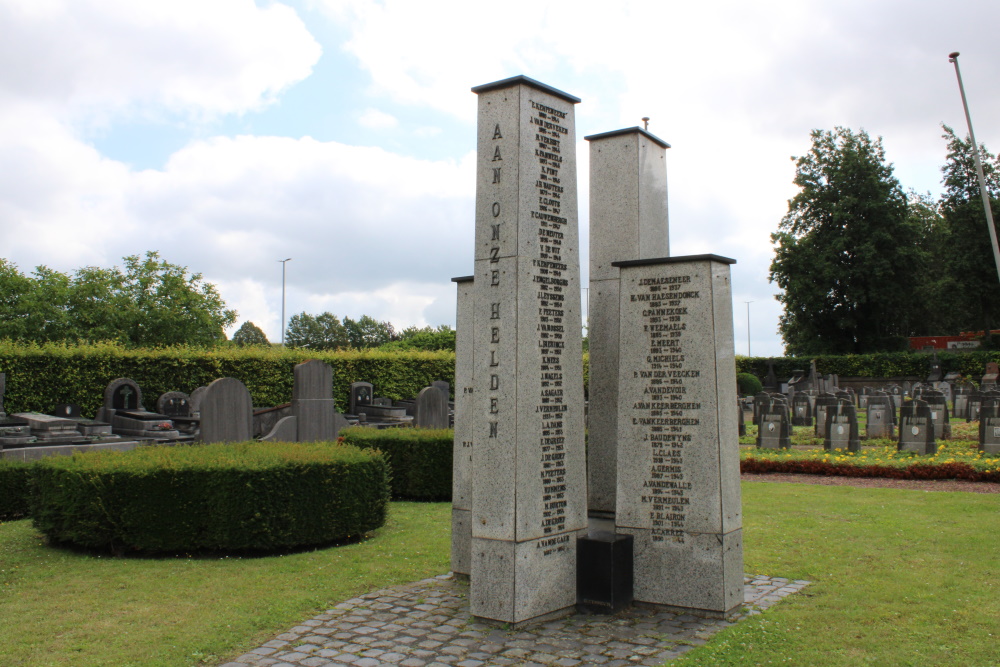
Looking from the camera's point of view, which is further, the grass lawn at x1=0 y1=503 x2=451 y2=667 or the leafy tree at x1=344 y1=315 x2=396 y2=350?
the leafy tree at x1=344 y1=315 x2=396 y2=350

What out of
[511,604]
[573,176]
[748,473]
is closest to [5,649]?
[511,604]

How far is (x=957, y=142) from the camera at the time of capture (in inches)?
1924

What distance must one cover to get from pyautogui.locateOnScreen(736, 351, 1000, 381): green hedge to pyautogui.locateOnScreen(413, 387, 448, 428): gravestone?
33.9 metres

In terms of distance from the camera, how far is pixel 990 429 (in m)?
15.8

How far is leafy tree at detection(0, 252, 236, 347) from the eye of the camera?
3938 cm

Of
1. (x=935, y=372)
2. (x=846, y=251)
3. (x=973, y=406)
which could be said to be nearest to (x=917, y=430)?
(x=973, y=406)

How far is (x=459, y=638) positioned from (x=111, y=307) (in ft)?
136

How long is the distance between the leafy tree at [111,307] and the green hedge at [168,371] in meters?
19.2

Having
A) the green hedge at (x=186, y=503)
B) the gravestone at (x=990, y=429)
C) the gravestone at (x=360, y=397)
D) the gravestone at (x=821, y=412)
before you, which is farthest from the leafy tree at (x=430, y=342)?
the green hedge at (x=186, y=503)

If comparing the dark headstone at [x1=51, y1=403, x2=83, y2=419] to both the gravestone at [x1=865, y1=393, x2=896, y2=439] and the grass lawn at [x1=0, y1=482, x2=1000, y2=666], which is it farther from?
the gravestone at [x1=865, y1=393, x2=896, y2=439]

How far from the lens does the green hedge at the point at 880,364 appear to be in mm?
41844

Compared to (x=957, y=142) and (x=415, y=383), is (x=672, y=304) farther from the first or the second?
(x=957, y=142)

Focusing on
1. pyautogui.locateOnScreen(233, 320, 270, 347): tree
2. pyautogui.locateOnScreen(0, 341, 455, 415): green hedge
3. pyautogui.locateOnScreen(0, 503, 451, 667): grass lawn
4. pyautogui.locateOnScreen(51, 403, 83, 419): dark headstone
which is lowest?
pyautogui.locateOnScreen(0, 503, 451, 667): grass lawn

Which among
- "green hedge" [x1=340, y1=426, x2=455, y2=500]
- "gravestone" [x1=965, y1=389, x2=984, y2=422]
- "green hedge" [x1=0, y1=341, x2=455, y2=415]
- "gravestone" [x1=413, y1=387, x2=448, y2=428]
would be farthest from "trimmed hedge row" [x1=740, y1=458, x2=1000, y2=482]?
"green hedge" [x1=0, y1=341, x2=455, y2=415]
